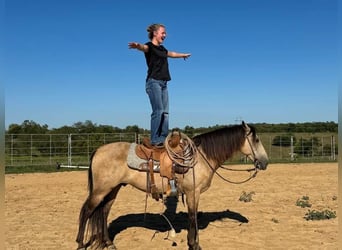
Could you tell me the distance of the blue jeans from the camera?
5215mm

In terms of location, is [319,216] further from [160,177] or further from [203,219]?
[160,177]

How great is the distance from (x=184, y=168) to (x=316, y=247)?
2.39 metres

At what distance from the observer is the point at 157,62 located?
5.25 meters

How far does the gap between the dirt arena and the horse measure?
0.55 meters

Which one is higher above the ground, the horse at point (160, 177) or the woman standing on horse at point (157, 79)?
the woman standing on horse at point (157, 79)

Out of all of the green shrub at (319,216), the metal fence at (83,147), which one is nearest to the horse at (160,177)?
the green shrub at (319,216)

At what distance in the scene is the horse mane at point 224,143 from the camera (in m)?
5.33

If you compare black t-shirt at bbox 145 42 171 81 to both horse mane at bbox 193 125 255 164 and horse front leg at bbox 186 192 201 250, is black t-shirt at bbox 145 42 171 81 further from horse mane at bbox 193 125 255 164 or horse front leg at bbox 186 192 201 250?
horse front leg at bbox 186 192 201 250

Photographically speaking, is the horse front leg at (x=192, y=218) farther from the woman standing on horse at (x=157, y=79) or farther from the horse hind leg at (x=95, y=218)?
the horse hind leg at (x=95, y=218)

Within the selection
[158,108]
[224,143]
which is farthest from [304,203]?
[158,108]

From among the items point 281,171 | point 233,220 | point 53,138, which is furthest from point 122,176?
point 53,138

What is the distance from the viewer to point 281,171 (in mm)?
15477

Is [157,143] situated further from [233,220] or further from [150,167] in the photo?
[233,220]

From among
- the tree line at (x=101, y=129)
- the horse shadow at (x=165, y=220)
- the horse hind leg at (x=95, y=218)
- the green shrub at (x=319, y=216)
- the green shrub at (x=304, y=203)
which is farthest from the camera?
the tree line at (x=101, y=129)
